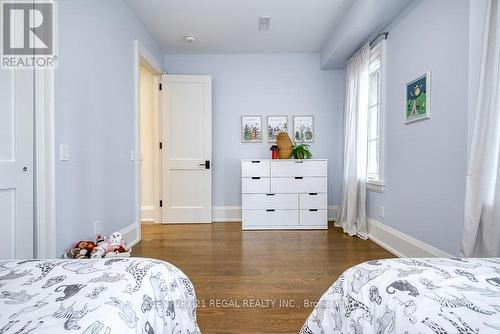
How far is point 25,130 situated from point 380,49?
3.30 metres

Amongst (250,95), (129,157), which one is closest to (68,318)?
(129,157)

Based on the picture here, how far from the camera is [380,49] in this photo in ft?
9.34

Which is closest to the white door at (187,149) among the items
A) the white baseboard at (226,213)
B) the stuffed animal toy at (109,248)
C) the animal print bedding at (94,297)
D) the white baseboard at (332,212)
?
the white baseboard at (226,213)

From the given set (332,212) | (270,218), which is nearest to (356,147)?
(332,212)

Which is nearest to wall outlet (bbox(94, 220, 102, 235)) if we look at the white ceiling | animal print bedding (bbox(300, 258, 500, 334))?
animal print bedding (bbox(300, 258, 500, 334))

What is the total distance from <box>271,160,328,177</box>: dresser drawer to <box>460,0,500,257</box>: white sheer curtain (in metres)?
1.94

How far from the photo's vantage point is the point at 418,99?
2.22 m

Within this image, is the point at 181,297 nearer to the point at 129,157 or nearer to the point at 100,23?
the point at 129,157

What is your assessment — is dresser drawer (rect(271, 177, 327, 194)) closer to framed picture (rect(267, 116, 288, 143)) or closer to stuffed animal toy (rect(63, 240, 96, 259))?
framed picture (rect(267, 116, 288, 143))

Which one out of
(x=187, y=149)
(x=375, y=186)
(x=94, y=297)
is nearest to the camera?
(x=94, y=297)

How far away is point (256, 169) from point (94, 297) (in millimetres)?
2909

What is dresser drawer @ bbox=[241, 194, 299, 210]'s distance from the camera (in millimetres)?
3486

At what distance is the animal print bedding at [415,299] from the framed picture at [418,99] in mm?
1636

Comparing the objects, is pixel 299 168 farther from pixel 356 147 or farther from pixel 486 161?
pixel 486 161
